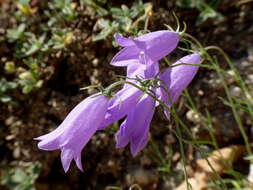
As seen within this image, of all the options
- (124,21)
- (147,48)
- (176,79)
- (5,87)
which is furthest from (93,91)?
(147,48)

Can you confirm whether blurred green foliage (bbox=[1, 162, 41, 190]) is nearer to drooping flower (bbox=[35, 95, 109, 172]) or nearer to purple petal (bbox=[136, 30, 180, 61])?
drooping flower (bbox=[35, 95, 109, 172])

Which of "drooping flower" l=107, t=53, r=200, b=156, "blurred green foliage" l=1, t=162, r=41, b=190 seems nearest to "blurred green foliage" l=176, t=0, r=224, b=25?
"drooping flower" l=107, t=53, r=200, b=156

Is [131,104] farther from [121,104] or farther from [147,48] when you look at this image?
[147,48]

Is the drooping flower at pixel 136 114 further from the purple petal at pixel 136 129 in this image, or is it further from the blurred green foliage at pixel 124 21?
the blurred green foliage at pixel 124 21

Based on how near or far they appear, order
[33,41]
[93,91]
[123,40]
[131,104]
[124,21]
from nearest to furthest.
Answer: [123,40] → [131,104] → [124,21] → [93,91] → [33,41]

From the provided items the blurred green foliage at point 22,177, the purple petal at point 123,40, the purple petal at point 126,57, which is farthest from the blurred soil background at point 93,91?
the purple petal at point 123,40
